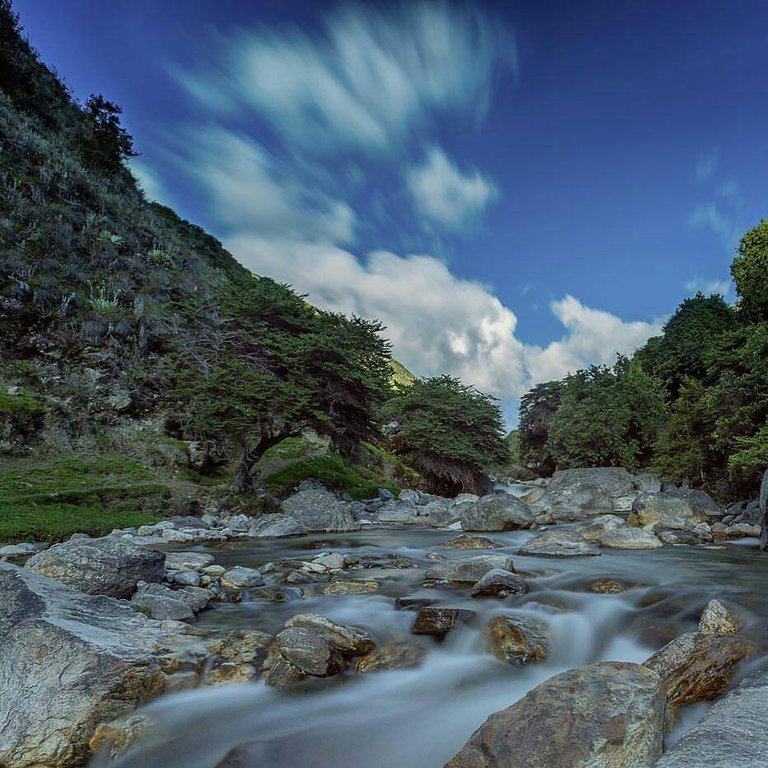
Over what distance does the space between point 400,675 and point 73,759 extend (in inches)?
122

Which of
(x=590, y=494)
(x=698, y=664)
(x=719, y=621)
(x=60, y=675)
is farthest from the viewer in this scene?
(x=590, y=494)

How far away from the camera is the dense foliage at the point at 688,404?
16828mm

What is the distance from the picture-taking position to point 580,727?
294 cm

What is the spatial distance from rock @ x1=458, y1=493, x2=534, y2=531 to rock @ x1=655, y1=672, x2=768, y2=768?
13.8 metres

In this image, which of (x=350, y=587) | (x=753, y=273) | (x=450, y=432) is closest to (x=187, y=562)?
(x=350, y=587)

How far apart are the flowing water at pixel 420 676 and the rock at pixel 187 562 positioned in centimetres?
248

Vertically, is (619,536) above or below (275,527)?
above

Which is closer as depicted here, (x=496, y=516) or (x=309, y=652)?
(x=309, y=652)

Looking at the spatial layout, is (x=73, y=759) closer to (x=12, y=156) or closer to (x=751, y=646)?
(x=751, y=646)

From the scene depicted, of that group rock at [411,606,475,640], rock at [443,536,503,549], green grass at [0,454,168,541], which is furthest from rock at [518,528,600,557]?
green grass at [0,454,168,541]

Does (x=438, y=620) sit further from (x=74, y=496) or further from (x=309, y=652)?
(x=74, y=496)

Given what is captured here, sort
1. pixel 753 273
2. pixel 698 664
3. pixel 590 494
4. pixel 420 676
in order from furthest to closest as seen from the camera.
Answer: pixel 753 273 → pixel 590 494 → pixel 420 676 → pixel 698 664

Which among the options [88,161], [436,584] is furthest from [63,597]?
[88,161]

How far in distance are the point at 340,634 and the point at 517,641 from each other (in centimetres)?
212
